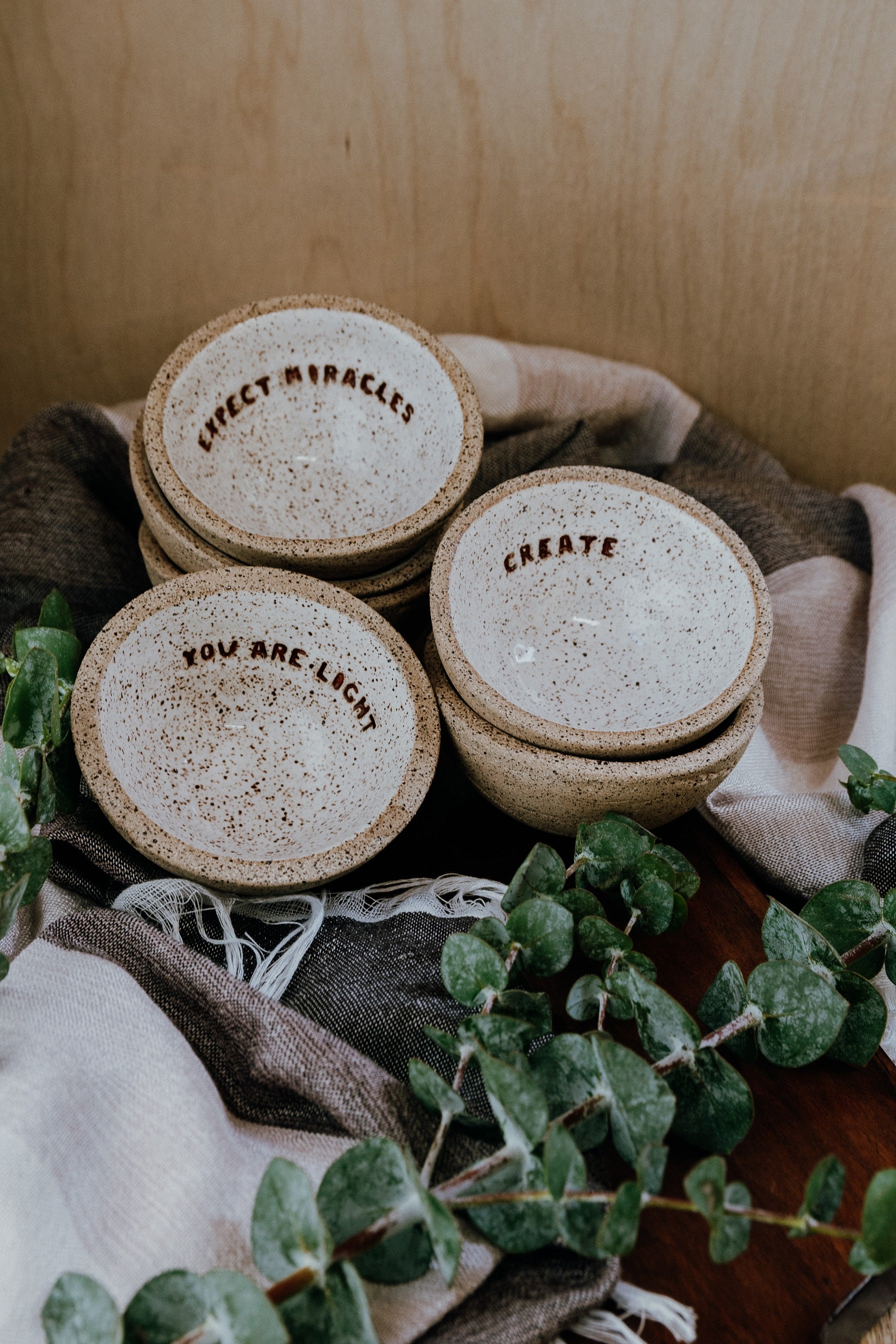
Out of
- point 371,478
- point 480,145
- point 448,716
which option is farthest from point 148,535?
point 480,145

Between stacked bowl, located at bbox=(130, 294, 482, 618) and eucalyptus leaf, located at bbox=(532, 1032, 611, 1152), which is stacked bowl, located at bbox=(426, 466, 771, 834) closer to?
stacked bowl, located at bbox=(130, 294, 482, 618)

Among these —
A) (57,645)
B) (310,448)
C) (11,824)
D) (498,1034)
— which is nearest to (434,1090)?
(498,1034)

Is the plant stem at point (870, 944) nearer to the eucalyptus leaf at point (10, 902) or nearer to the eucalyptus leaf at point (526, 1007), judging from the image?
the eucalyptus leaf at point (526, 1007)

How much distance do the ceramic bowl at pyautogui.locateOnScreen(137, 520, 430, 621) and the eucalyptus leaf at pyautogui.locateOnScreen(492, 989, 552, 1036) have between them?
0.29m

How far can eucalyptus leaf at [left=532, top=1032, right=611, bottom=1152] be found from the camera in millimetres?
537

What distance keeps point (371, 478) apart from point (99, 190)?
40cm

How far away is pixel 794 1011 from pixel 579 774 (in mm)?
170

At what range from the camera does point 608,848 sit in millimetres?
644

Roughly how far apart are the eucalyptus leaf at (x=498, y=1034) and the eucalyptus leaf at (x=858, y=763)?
324 mm

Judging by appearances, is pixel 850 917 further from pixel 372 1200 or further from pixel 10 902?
pixel 10 902

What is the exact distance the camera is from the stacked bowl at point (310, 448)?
2.50ft

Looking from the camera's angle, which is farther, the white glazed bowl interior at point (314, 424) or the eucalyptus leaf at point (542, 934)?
the white glazed bowl interior at point (314, 424)

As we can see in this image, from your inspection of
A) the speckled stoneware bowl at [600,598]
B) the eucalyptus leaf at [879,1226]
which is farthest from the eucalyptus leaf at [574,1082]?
the speckled stoneware bowl at [600,598]

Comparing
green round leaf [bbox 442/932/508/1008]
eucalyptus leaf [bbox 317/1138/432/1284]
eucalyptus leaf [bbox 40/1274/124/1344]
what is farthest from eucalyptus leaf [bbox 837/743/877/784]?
eucalyptus leaf [bbox 40/1274/124/1344]
